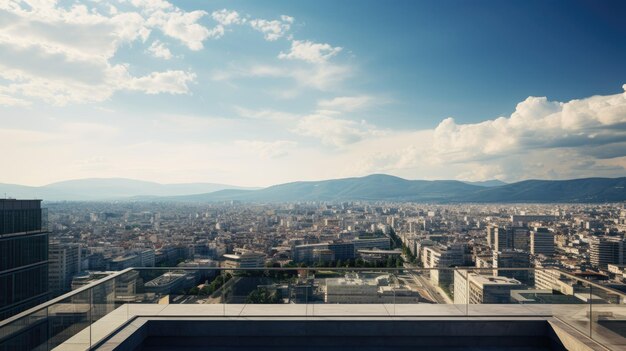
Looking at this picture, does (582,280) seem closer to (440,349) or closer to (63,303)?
(440,349)

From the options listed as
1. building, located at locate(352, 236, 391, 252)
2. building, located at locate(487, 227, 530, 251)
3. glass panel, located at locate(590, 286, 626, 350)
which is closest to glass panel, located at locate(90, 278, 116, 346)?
glass panel, located at locate(590, 286, 626, 350)

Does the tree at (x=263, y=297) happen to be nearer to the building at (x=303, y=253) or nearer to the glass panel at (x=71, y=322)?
the glass panel at (x=71, y=322)

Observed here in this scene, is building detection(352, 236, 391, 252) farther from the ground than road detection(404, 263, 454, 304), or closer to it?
closer to it

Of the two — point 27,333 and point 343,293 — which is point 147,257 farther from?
point 27,333

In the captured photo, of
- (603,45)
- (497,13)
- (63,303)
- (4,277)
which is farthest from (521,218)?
(63,303)

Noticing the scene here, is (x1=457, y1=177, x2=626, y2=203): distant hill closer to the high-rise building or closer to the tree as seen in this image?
the high-rise building

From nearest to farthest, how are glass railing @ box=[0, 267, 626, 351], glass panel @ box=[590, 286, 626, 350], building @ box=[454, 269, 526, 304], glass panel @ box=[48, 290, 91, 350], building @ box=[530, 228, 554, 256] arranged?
glass panel @ box=[48, 290, 91, 350] → glass panel @ box=[590, 286, 626, 350] → glass railing @ box=[0, 267, 626, 351] → building @ box=[454, 269, 526, 304] → building @ box=[530, 228, 554, 256]
